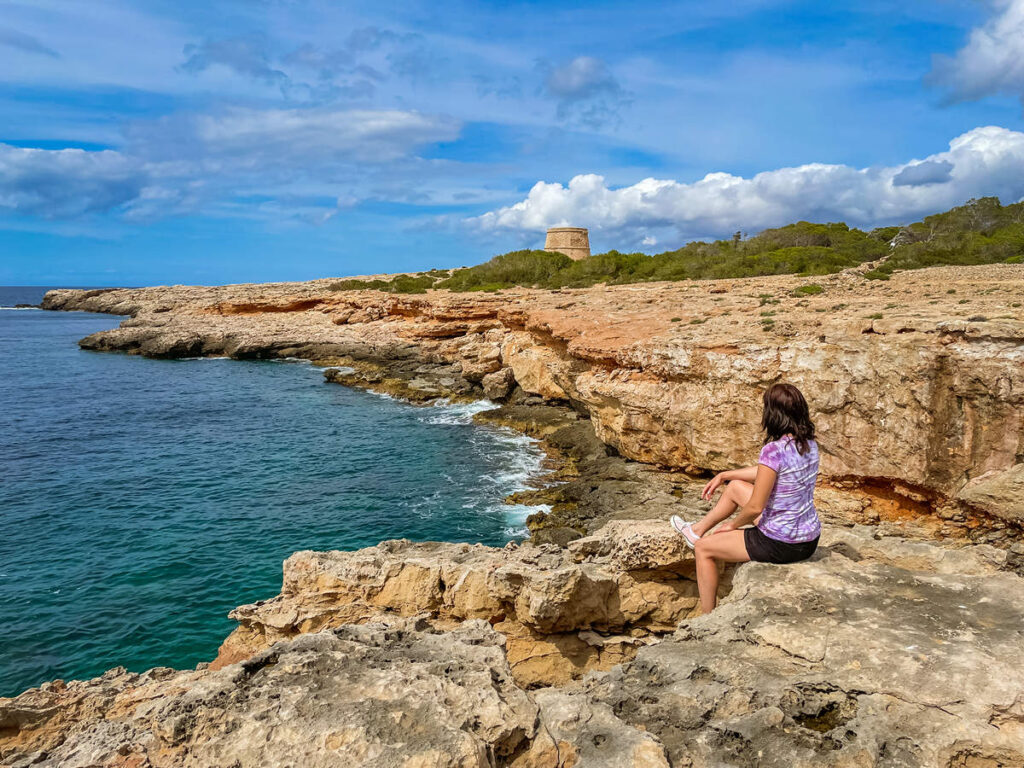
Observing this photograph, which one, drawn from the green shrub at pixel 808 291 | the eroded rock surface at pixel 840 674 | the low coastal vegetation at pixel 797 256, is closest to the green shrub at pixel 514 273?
the low coastal vegetation at pixel 797 256

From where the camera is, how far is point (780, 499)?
5621 mm

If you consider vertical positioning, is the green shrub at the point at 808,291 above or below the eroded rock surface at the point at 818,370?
above

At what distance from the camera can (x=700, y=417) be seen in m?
14.6

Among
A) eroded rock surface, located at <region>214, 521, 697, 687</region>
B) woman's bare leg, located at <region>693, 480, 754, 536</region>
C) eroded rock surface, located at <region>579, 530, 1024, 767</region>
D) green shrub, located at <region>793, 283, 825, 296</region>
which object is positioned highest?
green shrub, located at <region>793, 283, 825, 296</region>

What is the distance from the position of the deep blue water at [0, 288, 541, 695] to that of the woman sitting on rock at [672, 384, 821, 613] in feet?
31.6

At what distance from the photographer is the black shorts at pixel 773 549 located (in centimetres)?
570

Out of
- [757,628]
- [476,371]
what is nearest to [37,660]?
[757,628]

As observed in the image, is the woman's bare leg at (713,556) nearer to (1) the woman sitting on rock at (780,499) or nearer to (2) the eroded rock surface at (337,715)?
(1) the woman sitting on rock at (780,499)

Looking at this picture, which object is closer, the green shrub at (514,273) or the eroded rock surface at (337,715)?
the eroded rock surface at (337,715)

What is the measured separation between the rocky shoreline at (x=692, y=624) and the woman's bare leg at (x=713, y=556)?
7.5 inches

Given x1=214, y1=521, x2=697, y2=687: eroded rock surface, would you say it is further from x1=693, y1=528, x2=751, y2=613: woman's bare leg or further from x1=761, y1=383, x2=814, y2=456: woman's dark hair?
x1=761, y1=383, x2=814, y2=456: woman's dark hair

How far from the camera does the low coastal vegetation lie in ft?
106

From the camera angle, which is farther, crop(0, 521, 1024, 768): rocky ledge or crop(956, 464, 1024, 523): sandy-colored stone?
crop(956, 464, 1024, 523): sandy-colored stone

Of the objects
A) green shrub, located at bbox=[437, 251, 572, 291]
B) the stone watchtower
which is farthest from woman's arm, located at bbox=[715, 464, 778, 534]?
the stone watchtower
